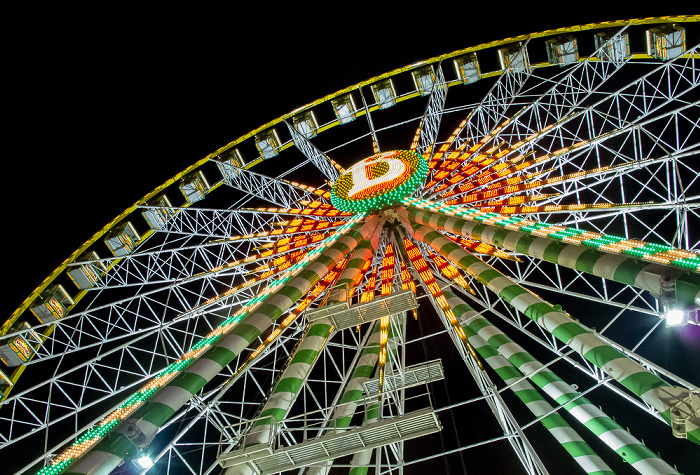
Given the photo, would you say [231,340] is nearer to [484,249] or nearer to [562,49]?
[484,249]

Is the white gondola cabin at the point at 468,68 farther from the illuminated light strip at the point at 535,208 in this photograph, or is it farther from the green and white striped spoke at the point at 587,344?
the green and white striped spoke at the point at 587,344

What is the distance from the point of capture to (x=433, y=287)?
13641 millimetres

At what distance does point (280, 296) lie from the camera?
11094 mm

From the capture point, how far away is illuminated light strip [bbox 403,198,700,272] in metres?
7.87

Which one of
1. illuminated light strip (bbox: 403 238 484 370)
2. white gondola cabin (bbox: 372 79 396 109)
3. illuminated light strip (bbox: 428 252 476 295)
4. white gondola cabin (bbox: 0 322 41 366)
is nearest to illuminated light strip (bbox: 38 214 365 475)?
illuminated light strip (bbox: 403 238 484 370)

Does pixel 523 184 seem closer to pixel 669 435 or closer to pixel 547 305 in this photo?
pixel 547 305

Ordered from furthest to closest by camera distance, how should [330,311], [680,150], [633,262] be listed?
1. [680,150]
2. [330,311]
3. [633,262]

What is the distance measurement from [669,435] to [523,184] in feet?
49.7

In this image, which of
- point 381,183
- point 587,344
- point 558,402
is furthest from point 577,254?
point 381,183

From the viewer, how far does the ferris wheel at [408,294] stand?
881cm

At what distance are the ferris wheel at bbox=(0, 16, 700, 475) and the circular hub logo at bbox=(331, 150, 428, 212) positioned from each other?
3.2 inches

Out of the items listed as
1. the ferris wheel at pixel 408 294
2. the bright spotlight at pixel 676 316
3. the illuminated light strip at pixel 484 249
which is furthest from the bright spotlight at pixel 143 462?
the illuminated light strip at pixel 484 249

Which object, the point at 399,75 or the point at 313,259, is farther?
the point at 399,75

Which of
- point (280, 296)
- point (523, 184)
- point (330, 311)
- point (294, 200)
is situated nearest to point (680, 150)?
point (523, 184)
